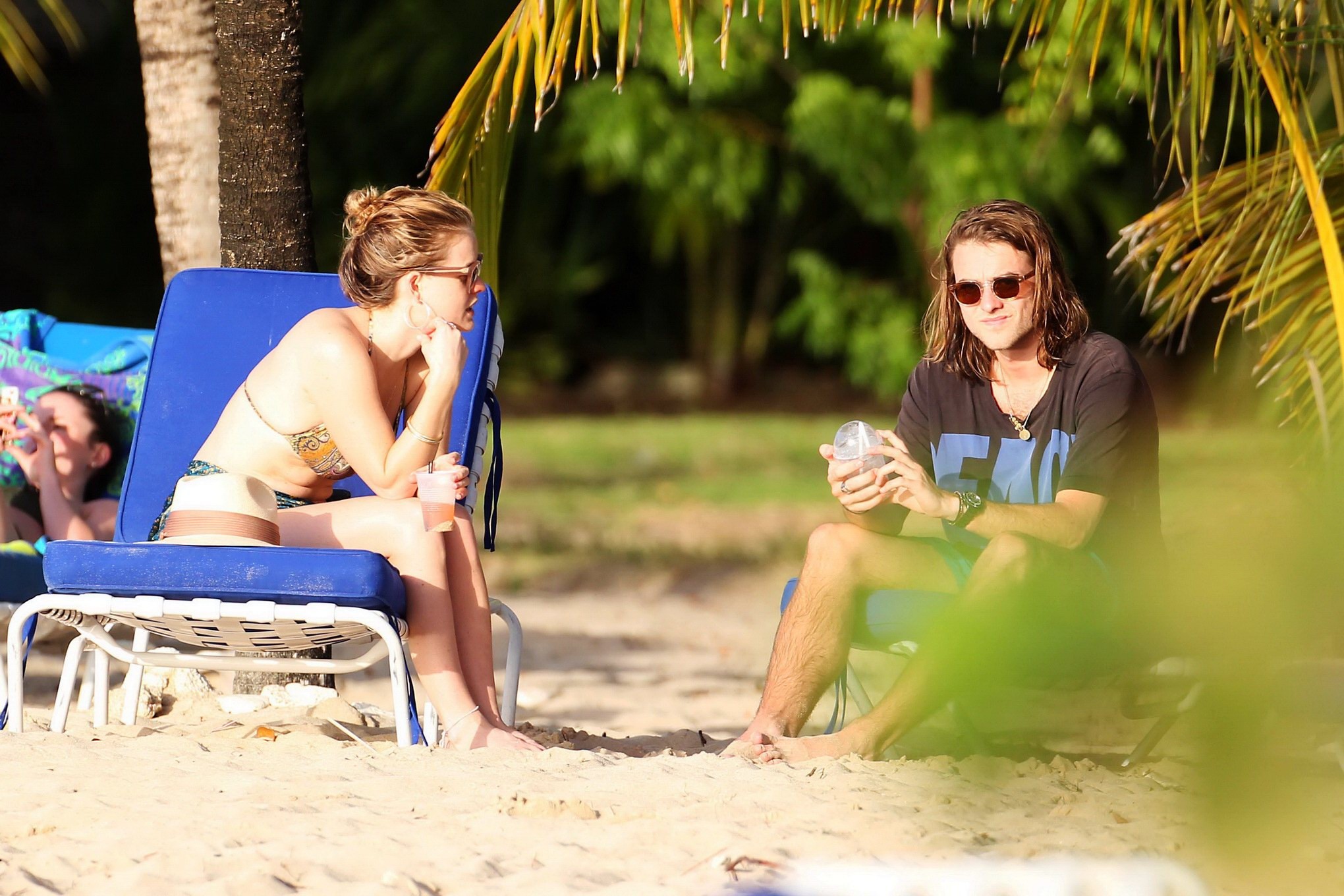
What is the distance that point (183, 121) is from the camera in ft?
13.9

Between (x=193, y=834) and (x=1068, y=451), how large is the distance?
6.27 feet

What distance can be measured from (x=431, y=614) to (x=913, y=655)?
2.33 m

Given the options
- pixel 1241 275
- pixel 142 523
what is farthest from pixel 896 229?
pixel 142 523

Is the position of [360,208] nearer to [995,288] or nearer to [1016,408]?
[995,288]

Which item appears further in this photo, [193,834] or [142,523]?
[142,523]

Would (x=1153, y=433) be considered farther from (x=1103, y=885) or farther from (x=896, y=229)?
(x=896, y=229)

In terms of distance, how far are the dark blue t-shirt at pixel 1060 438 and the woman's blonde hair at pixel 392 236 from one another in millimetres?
1129

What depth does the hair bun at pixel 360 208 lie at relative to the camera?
3244mm

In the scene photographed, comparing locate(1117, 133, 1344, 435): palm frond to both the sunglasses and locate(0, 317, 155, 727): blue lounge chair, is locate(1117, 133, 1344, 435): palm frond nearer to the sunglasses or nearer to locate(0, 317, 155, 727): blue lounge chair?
the sunglasses

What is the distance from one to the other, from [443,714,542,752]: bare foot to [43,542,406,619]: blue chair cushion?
308 millimetres

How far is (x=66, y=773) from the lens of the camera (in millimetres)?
2736

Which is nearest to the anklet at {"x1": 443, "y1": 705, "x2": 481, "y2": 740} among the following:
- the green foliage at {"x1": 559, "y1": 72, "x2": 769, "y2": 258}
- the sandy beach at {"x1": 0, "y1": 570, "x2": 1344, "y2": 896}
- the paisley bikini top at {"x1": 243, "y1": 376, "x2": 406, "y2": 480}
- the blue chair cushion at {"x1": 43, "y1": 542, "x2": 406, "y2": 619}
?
the sandy beach at {"x1": 0, "y1": 570, "x2": 1344, "y2": 896}

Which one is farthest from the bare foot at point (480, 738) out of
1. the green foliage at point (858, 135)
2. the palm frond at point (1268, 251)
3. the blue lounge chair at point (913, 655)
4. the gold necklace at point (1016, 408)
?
the green foliage at point (858, 135)

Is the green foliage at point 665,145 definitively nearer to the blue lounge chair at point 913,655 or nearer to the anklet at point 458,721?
the blue lounge chair at point 913,655
